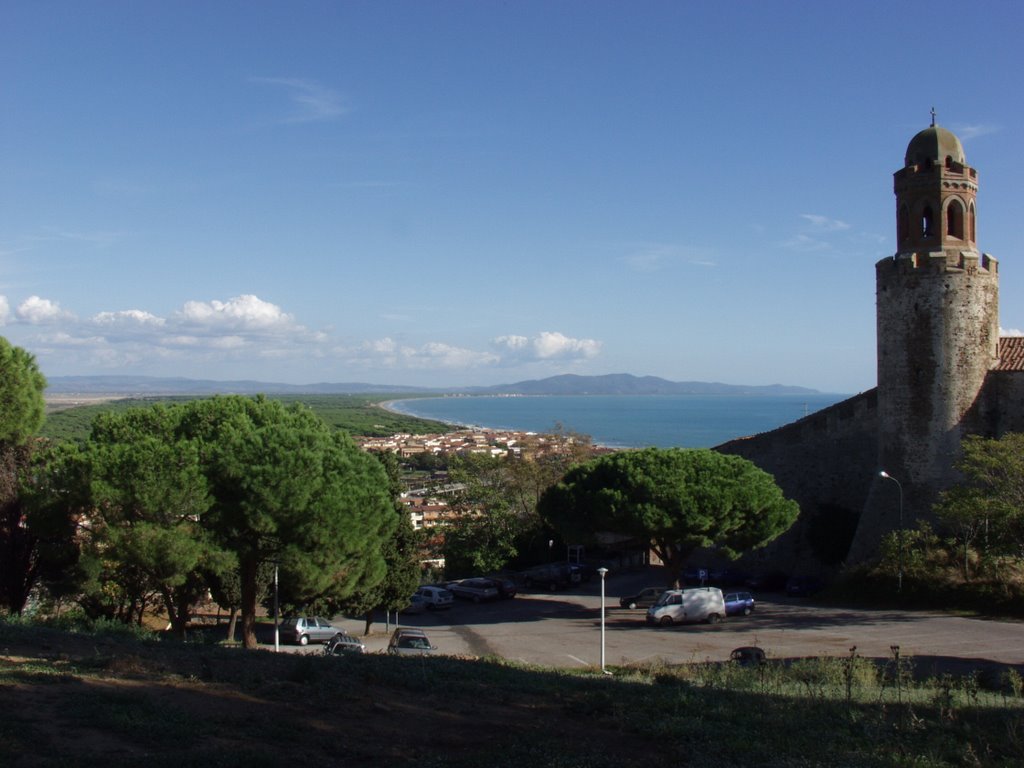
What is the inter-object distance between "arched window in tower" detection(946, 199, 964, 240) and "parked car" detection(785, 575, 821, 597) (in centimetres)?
1264

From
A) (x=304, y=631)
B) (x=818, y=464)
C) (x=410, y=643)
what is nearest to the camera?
(x=410, y=643)

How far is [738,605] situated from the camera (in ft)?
84.7

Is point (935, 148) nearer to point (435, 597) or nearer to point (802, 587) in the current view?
point (802, 587)

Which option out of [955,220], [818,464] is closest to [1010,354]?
[955,220]

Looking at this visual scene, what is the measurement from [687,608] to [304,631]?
10.8 m

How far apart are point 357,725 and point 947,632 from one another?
57.7ft

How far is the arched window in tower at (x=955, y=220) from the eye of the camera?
26.9m

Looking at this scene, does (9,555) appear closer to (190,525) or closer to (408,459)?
(190,525)

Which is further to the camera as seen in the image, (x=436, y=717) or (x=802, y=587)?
(x=802, y=587)

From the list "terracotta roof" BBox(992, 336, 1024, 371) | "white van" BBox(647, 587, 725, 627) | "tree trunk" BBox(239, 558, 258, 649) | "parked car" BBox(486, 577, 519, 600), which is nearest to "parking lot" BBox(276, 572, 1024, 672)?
"white van" BBox(647, 587, 725, 627)

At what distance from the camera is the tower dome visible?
27.3m

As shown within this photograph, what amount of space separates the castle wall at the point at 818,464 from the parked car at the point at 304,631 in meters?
18.0

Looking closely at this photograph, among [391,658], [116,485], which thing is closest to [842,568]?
[391,658]

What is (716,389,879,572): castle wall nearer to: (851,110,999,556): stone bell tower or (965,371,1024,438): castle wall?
(851,110,999,556): stone bell tower
